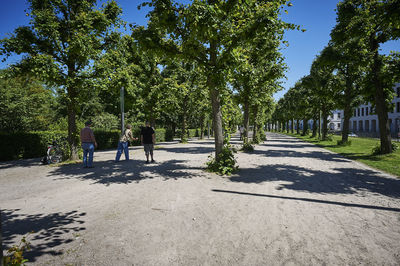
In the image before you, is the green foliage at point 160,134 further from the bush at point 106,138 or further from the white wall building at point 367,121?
the white wall building at point 367,121

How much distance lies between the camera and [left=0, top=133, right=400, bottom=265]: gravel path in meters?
2.93

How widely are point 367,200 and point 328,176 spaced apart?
261cm

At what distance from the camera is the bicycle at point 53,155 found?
405 inches

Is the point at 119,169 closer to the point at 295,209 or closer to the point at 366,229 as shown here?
the point at 295,209

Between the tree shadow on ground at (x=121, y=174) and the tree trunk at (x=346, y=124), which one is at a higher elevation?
the tree trunk at (x=346, y=124)

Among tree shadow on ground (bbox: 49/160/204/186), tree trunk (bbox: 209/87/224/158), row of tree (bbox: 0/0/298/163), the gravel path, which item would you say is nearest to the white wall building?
row of tree (bbox: 0/0/298/163)

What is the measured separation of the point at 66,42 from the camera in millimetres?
9508

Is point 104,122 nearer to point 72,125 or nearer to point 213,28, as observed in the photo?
point 72,125

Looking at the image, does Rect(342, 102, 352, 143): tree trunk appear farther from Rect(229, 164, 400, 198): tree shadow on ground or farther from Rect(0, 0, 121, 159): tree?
Rect(0, 0, 121, 159): tree

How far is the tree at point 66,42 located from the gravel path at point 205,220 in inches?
174

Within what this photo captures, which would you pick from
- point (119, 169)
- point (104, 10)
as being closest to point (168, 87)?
point (104, 10)

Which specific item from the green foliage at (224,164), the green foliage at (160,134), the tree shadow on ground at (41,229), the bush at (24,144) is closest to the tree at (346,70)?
the green foliage at (224,164)

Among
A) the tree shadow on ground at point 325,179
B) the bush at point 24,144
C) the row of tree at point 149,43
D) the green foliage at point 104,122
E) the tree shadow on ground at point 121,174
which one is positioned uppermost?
the row of tree at point 149,43

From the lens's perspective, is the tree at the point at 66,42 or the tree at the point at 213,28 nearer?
the tree at the point at 213,28
